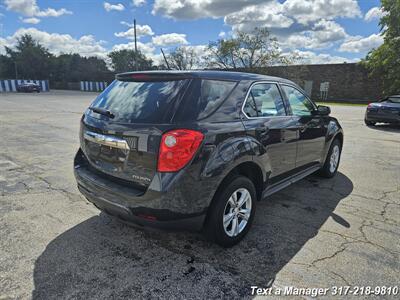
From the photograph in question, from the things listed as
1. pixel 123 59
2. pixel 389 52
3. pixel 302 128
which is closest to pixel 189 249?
pixel 302 128

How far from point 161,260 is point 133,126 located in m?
1.26

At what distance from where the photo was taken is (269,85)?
345 cm

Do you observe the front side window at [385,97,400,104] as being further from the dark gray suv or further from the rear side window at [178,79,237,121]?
the rear side window at [178,79,237,121]

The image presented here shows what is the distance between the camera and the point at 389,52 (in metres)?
25.8

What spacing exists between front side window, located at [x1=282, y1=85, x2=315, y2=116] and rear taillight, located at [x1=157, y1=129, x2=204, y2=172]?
2045 mm

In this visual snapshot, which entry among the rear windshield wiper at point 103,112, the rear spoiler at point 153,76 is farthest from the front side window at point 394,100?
the rear windshield wiper at point 103,112

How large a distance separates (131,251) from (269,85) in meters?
2.46

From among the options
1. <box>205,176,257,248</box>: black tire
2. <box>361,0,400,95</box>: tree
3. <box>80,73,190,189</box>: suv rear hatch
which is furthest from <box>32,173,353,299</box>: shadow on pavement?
<box>361,0,400,95</box>: tree

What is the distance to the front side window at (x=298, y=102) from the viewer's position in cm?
378

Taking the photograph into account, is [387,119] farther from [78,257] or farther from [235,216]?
[78,257]

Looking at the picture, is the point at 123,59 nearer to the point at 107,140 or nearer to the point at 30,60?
the point at 30,60

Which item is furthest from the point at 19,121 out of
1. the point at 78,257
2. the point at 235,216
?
the point at 235,216

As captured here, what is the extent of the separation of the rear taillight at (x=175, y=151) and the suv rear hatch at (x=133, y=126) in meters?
0.06

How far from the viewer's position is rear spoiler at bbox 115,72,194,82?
8.50ft
